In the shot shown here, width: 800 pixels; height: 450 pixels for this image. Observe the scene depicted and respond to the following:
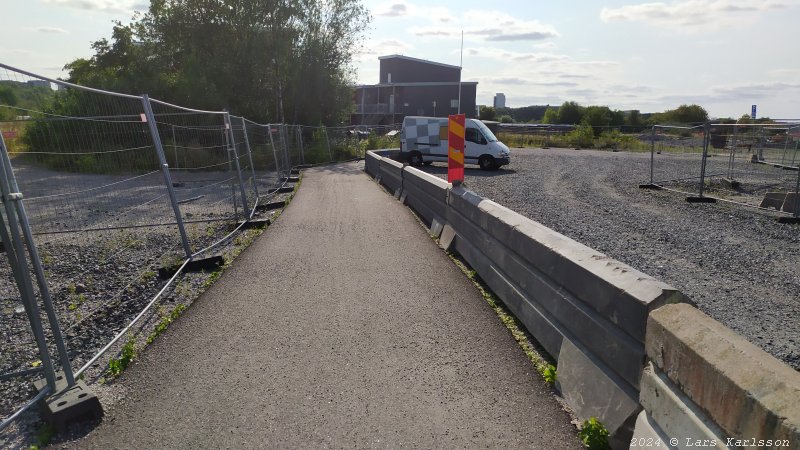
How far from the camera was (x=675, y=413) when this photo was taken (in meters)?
2.22

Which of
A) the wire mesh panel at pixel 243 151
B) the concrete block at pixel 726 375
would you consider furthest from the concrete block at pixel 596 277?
the wire mesh panel at pixel 243 151

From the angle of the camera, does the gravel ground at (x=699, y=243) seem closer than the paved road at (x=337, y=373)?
No

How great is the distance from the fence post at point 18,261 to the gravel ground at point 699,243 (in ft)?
17.1

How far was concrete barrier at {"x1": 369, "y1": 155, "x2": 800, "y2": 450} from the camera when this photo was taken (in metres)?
1.84

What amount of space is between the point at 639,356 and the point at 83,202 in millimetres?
5426

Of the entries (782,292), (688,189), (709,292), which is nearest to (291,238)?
(709,292)

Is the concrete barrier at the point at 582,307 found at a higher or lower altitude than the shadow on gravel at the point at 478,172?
higher

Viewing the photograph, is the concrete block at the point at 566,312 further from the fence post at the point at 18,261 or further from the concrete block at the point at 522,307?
the fence post at the point at 18,261

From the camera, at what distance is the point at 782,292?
567 centimetres

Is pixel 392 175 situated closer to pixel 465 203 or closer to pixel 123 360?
pixel 465 203

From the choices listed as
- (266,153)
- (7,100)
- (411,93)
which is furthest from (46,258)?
(411,93)

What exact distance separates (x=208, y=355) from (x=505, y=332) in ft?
8.00

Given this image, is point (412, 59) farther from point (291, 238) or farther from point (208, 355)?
point (208, 355)

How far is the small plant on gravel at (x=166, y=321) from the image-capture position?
4.52 metres
